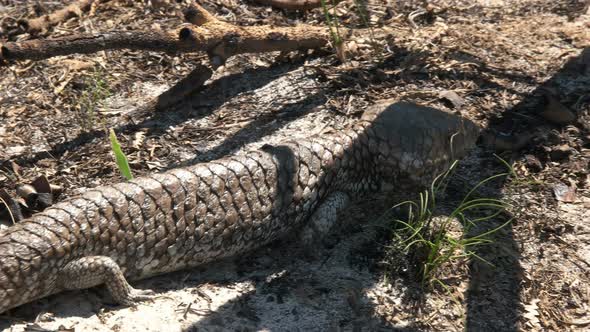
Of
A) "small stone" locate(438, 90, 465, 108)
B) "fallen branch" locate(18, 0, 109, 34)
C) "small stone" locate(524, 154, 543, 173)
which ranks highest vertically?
"fallen branch" locate(18, 0, 109, 34)

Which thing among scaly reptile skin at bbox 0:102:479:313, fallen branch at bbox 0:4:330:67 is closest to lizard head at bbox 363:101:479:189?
scaly reptile skin at bbox 0:102:479:313

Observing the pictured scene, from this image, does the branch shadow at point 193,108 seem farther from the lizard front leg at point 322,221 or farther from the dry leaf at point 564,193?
the dry leaf at point 564,193

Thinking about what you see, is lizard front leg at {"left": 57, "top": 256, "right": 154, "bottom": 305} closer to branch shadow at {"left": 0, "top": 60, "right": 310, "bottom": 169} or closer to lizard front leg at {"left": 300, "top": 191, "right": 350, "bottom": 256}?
lizard front leg at {"left": 300, "top": 191, "right": 350, "bottom": 256}

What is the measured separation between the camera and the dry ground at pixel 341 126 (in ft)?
15.9

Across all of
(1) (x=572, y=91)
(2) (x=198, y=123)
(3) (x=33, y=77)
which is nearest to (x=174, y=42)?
(2) (x=198, y=123)

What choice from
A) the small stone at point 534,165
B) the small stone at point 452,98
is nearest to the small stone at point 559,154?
the small stone at point 534,165

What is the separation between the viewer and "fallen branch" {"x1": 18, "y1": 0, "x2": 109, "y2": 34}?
7.57 metres

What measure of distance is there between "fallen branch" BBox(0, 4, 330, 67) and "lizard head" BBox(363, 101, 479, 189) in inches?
54.9

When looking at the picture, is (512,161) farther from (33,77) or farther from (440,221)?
(33,77)

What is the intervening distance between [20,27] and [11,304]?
400 cm

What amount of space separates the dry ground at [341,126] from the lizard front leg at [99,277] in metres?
0.09

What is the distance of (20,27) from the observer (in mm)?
7641

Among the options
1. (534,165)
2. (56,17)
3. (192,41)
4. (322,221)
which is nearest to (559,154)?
(534,165)

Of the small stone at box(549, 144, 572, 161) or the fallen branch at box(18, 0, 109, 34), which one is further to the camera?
the fallen branch at box(18, 0, 109, 34)
